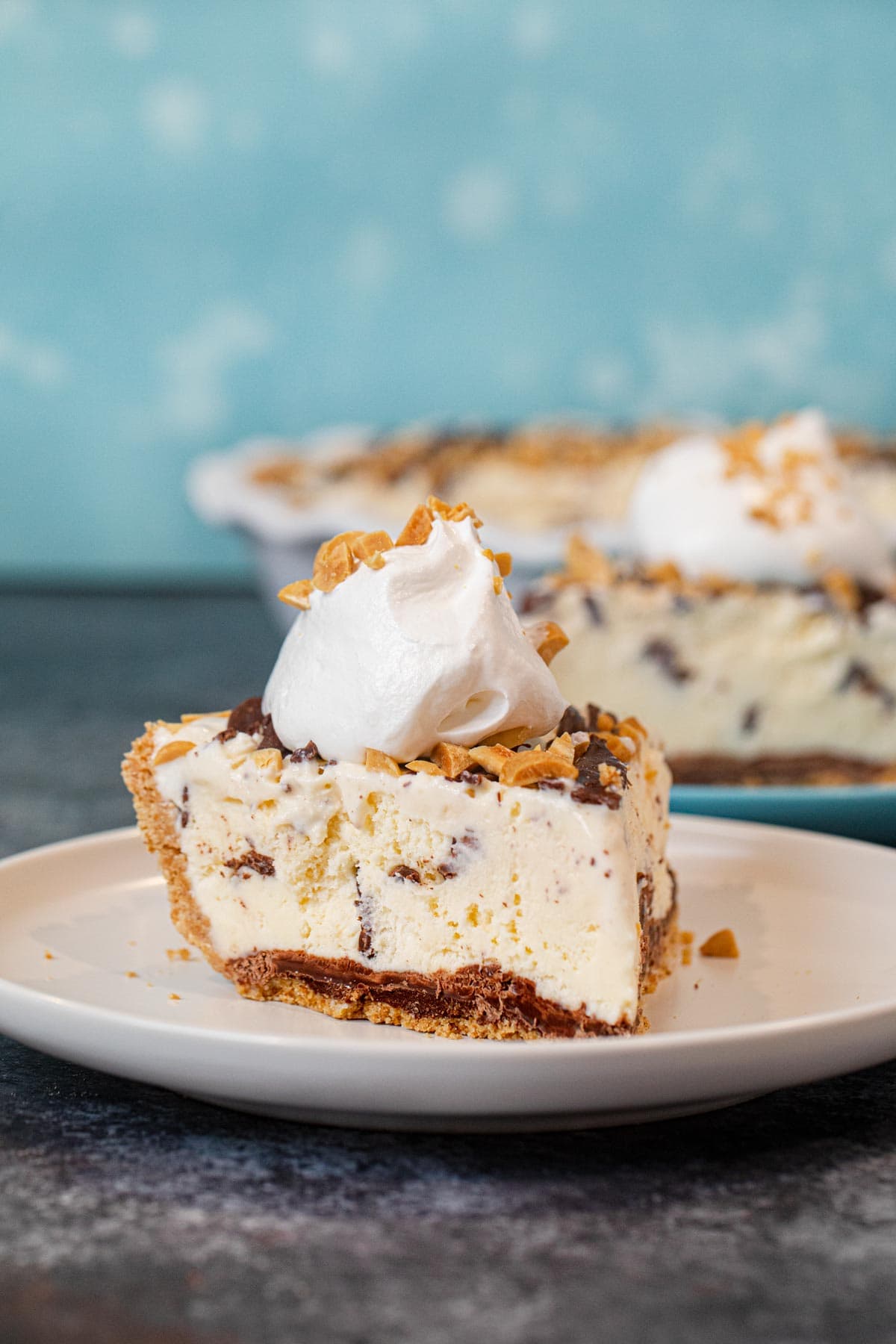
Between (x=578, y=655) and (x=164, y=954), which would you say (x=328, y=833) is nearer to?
(x=164, y=954)

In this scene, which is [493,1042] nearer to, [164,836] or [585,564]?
[164,836]

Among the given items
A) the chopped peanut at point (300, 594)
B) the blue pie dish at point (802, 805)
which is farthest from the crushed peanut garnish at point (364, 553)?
the blue pie dish at point (802, 805)

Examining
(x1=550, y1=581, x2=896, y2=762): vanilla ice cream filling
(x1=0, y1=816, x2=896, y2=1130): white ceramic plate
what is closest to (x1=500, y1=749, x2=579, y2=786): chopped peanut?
(x1=0, y1=816, x2=896, y2=1130): white ceramic plate

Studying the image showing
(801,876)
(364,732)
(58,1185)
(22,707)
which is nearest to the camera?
(58,1185)

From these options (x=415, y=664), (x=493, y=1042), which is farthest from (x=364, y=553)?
(x=493, y=1042)

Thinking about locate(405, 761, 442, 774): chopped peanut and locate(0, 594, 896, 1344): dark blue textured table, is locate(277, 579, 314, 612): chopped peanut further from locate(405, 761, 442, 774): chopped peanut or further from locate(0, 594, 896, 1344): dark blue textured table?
locate(0, 594, 896, 1344): dark blue textured table

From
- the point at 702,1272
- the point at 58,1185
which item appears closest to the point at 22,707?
the point at 58,1185
